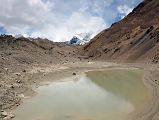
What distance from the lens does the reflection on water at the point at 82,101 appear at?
2589 centimetres

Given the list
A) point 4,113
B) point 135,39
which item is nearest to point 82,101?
point 4,113

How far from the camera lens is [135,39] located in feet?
298

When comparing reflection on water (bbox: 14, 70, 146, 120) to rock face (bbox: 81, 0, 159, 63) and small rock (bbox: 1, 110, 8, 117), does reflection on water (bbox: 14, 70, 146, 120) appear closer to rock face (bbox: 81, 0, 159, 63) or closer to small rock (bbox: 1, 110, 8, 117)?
small rock (bbox: 1, 110, 8, 117)

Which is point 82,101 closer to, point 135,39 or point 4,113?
point 4,113

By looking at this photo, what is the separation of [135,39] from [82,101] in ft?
204

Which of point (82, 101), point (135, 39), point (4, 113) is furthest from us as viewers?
point (135, 39)

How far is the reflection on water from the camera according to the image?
2589 centimetres

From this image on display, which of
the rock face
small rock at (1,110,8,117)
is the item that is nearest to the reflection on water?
small rock at (1,110,8,117)

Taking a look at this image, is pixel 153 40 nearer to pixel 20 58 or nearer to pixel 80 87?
pixel 20 58

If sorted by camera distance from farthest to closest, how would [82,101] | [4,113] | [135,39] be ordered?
[135,39] < [82,101] < [4,113]

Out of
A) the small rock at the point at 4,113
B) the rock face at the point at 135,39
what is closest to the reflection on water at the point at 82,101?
the small rock at the point at 4,113

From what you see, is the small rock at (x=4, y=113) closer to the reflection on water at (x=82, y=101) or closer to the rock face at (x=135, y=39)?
the reflection on water at (x=82, y=101)

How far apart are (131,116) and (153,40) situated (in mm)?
57916

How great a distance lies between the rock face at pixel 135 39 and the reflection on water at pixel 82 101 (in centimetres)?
3039
